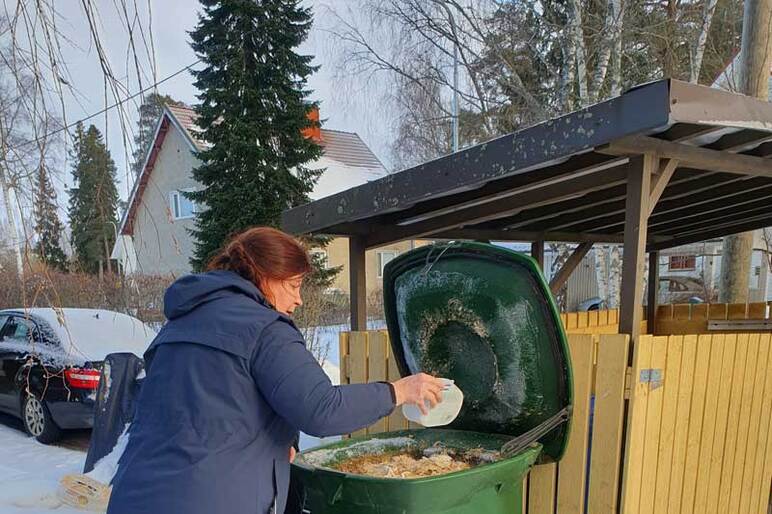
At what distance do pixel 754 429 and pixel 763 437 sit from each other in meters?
0.16

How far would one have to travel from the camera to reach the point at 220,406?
1.45 meters

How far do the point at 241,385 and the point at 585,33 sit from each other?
1012 centimetres

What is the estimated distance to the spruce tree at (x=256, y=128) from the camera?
1102 cm

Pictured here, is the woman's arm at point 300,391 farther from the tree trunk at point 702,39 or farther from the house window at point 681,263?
the house window at point 681,263

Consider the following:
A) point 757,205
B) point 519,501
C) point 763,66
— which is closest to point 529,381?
point 519,501

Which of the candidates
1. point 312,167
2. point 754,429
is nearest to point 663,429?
point 754,429

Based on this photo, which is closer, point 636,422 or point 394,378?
point 636,422

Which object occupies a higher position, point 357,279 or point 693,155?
point 693,155

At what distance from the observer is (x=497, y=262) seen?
6.97 feet

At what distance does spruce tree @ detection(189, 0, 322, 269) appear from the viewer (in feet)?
36.1

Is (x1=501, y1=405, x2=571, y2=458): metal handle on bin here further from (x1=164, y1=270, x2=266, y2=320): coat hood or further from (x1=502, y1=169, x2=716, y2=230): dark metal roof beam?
(x1=502, y1=169, x2=716, y2=230): dark metal roof beam

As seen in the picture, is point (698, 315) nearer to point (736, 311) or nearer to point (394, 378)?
point (736, 311)

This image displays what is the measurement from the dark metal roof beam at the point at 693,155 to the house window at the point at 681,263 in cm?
1767

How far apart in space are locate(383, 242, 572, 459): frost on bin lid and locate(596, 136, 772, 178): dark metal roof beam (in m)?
0.60
